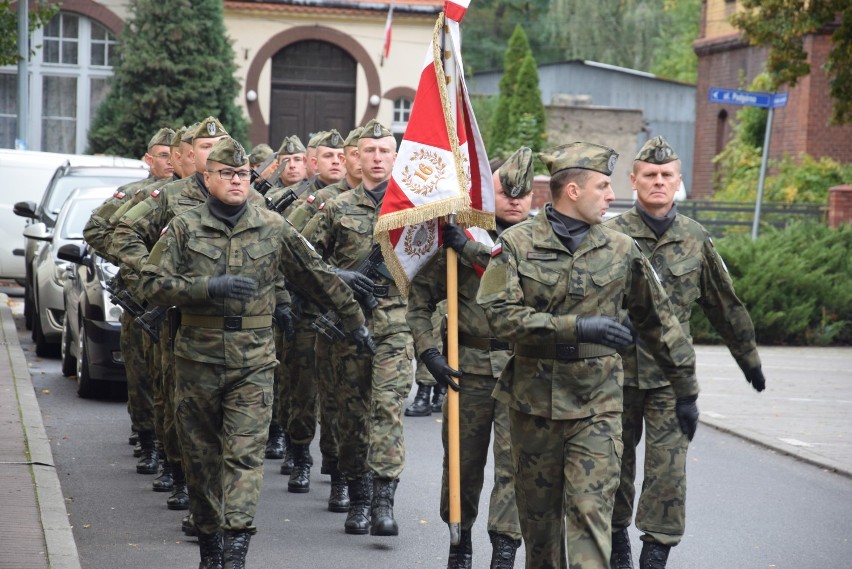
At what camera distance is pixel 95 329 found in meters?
12.9

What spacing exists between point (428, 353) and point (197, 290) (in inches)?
44.4

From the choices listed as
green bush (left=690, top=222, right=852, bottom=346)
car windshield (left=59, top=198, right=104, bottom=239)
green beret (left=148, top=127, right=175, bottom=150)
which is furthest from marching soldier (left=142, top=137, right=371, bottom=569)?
green bush (left=690, top=222, right=852, bottom=346)

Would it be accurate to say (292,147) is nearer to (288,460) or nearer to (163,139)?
(163,139)

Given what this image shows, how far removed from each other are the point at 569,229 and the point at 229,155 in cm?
197

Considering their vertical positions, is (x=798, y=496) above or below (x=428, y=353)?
below

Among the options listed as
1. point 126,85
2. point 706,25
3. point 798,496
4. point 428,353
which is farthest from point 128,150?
point 428,353

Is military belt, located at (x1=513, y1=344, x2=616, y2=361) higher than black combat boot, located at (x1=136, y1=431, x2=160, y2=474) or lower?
higher

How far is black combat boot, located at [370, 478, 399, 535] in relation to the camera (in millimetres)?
8258

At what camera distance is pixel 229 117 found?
31.2m

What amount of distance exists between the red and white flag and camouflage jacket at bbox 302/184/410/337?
1.37m

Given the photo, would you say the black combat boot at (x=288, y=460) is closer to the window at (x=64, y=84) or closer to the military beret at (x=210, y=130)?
the military beret at (x=210, y=130)

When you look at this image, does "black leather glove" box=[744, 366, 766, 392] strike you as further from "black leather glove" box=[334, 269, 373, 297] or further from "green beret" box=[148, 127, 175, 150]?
"green beret" box=[148, 127, 175, 150]

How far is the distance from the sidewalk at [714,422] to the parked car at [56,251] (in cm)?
45

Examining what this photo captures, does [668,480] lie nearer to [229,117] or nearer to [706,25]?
[229,117]
